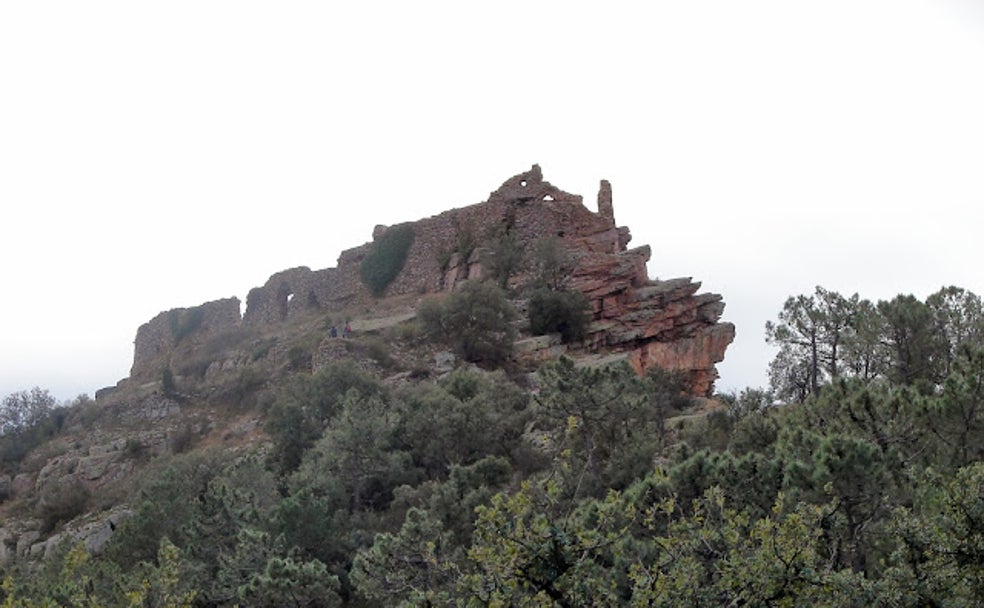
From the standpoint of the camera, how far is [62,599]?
11352 mm

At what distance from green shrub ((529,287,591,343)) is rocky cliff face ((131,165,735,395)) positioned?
49 cm

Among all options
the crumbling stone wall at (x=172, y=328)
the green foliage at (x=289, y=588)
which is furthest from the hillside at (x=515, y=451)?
the crumbling stone wall at (x=172, y=328)

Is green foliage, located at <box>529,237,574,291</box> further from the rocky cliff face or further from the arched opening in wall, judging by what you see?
the arched opening in wall

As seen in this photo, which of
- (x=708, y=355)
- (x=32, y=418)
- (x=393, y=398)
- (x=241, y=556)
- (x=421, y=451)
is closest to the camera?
(x=241, y=556)

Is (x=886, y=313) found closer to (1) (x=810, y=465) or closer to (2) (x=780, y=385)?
(2) (x=780, y=385)

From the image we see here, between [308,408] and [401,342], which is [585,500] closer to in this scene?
[308,408]

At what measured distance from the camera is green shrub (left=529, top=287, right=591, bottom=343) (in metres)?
28.7

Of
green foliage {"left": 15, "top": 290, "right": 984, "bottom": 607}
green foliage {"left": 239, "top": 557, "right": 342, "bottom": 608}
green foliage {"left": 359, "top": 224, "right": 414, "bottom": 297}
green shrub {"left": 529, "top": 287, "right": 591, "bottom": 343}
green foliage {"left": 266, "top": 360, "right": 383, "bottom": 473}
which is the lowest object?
Result: green foliage {"left": 239, "top": 557, "right": 342, "bottom": 608}

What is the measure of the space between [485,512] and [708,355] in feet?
76.6

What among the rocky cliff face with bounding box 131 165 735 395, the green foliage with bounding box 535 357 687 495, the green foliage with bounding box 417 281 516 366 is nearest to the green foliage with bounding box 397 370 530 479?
the green foliage with bounding box 535 357 687 495

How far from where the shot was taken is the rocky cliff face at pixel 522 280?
28766mm

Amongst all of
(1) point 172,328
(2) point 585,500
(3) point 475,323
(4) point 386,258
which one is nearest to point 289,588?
(2) point 585,500

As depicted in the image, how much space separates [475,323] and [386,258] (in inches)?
522

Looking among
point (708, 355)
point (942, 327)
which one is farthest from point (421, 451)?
point (708, 355)
